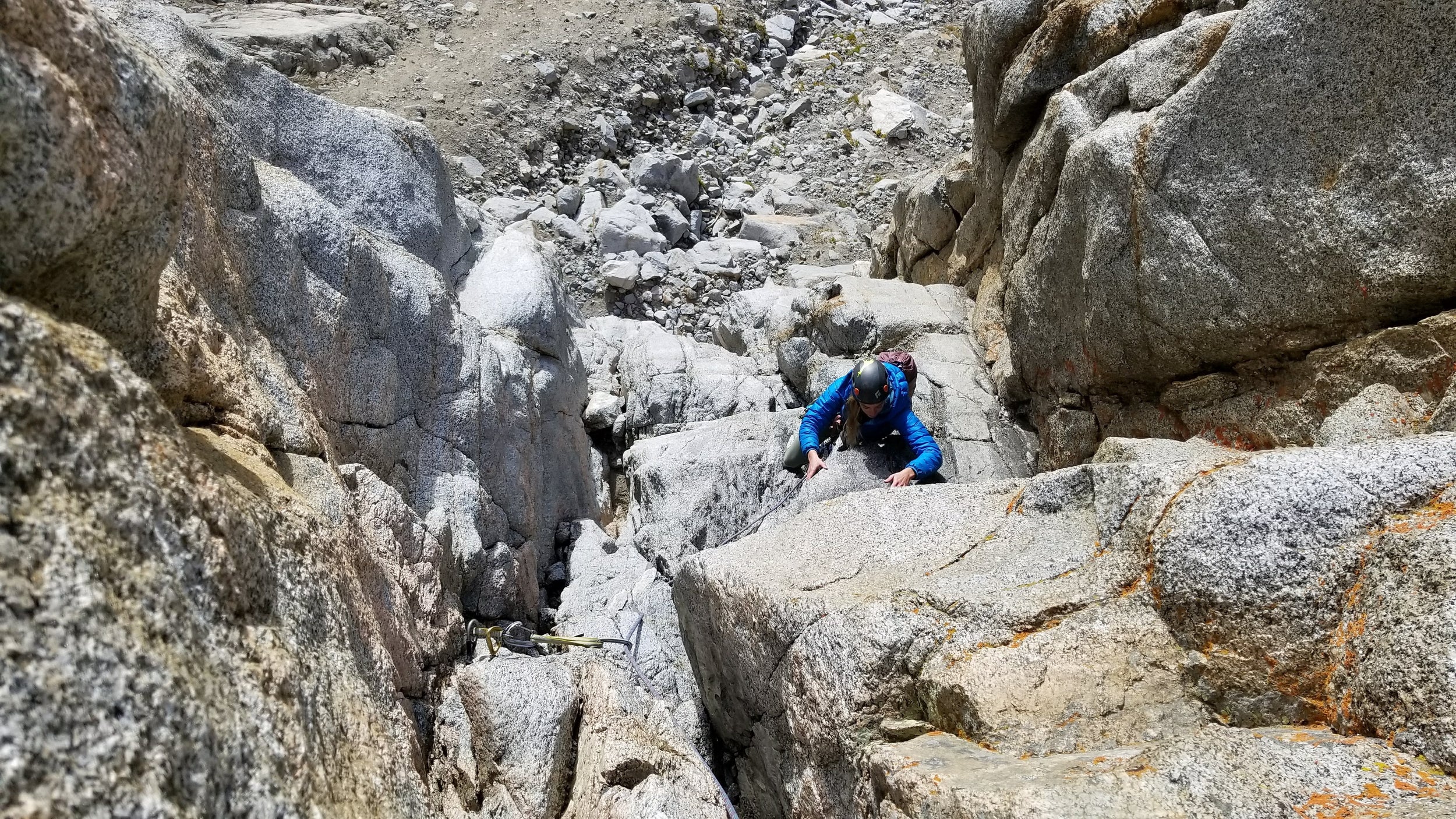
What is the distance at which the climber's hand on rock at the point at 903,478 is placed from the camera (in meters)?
10.6

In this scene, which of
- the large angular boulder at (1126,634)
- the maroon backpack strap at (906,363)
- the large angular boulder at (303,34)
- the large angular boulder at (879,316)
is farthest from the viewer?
the large angular boulder at (303,34)

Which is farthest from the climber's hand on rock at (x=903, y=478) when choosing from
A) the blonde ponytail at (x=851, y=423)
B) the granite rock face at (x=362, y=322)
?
the granite rock face at (x=362, y=322)

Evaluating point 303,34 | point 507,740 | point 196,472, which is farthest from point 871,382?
point 303,34

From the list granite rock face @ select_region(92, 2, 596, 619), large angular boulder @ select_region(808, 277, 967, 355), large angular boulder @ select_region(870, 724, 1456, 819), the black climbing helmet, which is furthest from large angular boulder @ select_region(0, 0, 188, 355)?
large angular boulder @ select_region(808, 277, 967, 355)

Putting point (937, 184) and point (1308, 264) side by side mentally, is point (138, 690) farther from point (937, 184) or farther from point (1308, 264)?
point (937, 184)

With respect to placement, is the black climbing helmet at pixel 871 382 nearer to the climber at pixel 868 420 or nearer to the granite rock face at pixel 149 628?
the climber at pixel 868 420

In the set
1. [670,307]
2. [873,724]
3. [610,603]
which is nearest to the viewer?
[873,724]

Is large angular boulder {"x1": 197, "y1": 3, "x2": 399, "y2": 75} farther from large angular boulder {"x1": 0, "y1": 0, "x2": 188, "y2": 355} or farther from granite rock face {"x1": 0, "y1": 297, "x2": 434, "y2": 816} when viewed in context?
granite rock face {"x1": 0, "y1": 297, "x2": 434, "y2": 816}

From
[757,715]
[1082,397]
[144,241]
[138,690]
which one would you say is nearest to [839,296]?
[1082,397]

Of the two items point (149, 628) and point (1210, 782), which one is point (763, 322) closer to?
point (1210, 782)

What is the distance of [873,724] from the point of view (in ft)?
19.1

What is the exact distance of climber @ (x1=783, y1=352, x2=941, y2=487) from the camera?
10742 millimetres

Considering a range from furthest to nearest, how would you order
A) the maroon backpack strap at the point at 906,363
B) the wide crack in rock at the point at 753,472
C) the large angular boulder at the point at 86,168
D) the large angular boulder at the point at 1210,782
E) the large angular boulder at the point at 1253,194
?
the maroon backpack strap at the point at 906,363 < the large angular boulder at the point at 1253,194 < the large angular boulder at the point at 1210,782 < the wide crack in rock at the point at 753,472 < the large angular boulder at the point at 86,168

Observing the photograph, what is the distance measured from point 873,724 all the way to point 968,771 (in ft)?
3.39
